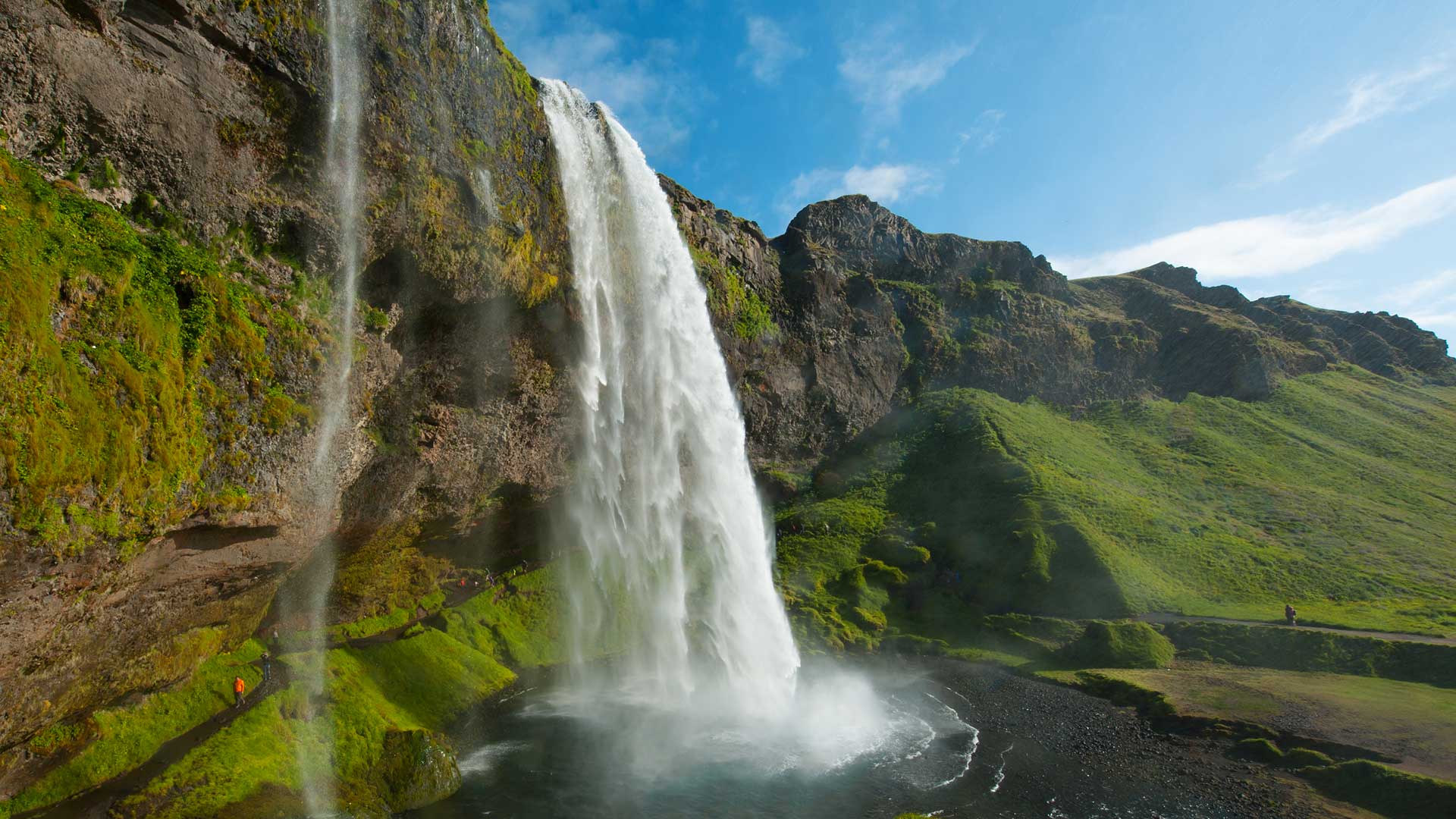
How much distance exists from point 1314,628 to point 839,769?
29.9m

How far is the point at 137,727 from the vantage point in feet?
53.0

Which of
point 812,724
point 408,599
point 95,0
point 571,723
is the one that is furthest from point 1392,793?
point 95,0

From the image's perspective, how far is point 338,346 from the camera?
17.7 meters

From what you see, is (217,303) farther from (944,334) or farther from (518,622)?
(944,334)

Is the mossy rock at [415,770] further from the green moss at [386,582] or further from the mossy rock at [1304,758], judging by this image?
the mossy rock at [1304,758]

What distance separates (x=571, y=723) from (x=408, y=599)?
33.6 feet

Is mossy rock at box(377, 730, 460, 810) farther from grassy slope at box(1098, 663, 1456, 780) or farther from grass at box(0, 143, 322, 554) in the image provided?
grassy slope at box(1098, 663, 1456, 780)

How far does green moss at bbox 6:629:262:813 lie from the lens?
13945mm

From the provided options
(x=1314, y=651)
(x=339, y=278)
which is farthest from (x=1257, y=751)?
(x=339, y=278)

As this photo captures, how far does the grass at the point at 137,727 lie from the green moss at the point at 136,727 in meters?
0.01

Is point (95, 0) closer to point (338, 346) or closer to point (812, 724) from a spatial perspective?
point (338, 346)

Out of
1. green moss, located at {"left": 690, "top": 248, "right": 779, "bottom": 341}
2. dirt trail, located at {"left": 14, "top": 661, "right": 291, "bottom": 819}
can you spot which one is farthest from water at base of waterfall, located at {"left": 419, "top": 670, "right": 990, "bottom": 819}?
green moss, located at {"left": 690, "top": 248, "right": 779, "bottom": 341}

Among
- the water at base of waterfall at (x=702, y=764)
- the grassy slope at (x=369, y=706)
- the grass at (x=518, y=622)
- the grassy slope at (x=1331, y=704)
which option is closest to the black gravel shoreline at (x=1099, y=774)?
the water at base of waterfall at (x=702, y=764)

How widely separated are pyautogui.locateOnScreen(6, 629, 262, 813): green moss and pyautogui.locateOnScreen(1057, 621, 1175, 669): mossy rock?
36.4 meters
